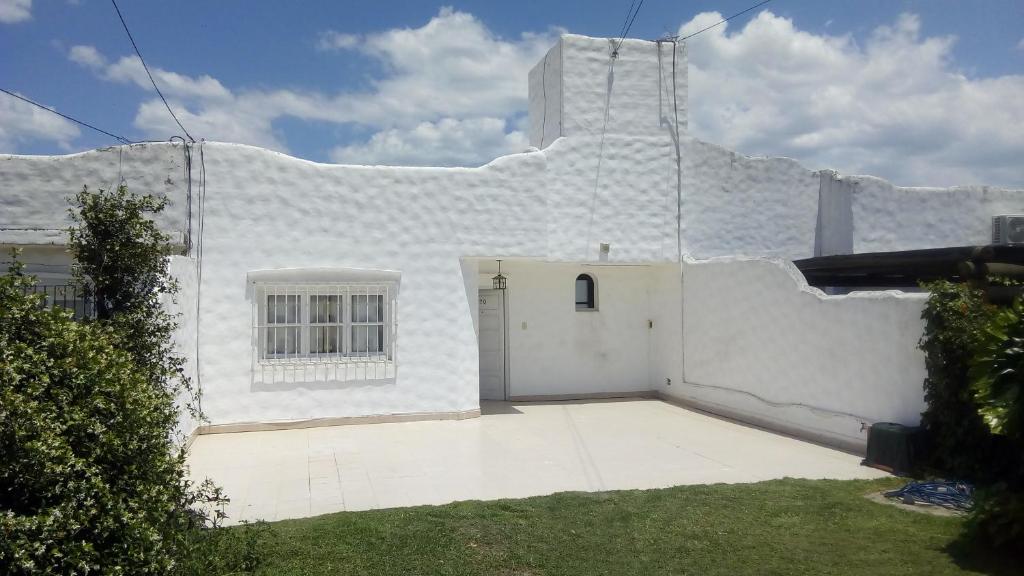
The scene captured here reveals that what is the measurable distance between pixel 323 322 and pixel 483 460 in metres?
A: 3.95

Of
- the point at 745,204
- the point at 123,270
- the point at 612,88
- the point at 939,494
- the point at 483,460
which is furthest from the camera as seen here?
the point at 745,204

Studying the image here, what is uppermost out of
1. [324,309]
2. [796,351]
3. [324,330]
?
[324,309]

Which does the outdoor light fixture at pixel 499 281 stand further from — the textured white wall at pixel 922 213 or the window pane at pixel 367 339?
the textured white wall at pixel 922 213

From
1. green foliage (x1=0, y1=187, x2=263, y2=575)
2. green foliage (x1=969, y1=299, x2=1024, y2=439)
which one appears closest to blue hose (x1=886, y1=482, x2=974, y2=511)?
green foliage (x1=969, y1=299, x2=1024, y2=439)

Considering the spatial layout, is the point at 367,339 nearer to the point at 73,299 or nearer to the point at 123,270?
the point at 73,299

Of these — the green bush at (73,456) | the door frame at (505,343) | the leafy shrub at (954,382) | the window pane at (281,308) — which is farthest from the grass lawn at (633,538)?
the door frame at (505,343)

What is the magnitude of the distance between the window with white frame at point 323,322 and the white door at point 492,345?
8.84ft

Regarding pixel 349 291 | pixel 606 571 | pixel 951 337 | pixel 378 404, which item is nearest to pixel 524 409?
pixel 378 404

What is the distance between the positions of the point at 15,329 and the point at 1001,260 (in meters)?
10.1

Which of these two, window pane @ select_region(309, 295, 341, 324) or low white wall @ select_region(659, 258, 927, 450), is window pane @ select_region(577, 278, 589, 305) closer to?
low white wall @ select_region(659, 258, 927, 450)

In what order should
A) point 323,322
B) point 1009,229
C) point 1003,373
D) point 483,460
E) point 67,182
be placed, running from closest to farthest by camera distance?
1. point 1003,373
2. point 483,460
3. point 67,182
4. point 323,322
5. point 1009,229

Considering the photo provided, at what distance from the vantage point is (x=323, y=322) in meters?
11.9

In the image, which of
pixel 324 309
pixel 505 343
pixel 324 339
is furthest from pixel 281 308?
pixel 505 343

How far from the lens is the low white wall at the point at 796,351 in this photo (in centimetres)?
916
